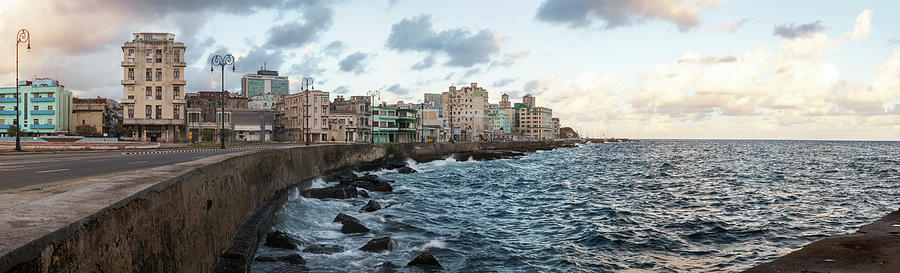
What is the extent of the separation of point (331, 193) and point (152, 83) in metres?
68.3

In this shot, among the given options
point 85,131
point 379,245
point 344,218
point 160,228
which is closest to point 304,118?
point 85,131

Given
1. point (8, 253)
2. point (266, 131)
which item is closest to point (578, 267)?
point (8, 253)

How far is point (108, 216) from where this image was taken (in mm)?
4906

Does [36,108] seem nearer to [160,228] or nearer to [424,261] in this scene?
[424,261]

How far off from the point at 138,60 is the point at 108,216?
86026 millimetres

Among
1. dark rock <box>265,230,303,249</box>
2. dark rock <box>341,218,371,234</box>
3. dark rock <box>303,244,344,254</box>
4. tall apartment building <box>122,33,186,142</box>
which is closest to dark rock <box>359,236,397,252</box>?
dark rock <box>303,244,344,254</box>

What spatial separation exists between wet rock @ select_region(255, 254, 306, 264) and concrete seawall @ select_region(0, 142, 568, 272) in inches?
35.3

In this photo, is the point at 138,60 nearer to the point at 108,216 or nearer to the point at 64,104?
the point at 64,104

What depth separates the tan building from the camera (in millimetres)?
99250

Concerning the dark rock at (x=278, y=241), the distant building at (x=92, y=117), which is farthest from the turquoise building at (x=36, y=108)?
the dark rock at (x=278, y=241)

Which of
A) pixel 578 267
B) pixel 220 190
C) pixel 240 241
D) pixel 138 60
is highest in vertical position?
pixel 138 60

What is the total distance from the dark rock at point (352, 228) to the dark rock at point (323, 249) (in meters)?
2.03

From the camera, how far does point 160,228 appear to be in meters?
6.50

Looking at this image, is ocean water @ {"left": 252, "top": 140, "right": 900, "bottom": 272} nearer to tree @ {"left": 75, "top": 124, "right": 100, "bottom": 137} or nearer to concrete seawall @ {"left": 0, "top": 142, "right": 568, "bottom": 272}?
concrete seawall @ {"left": 0, "top": 142, "right": 568, "bottom": 272}
